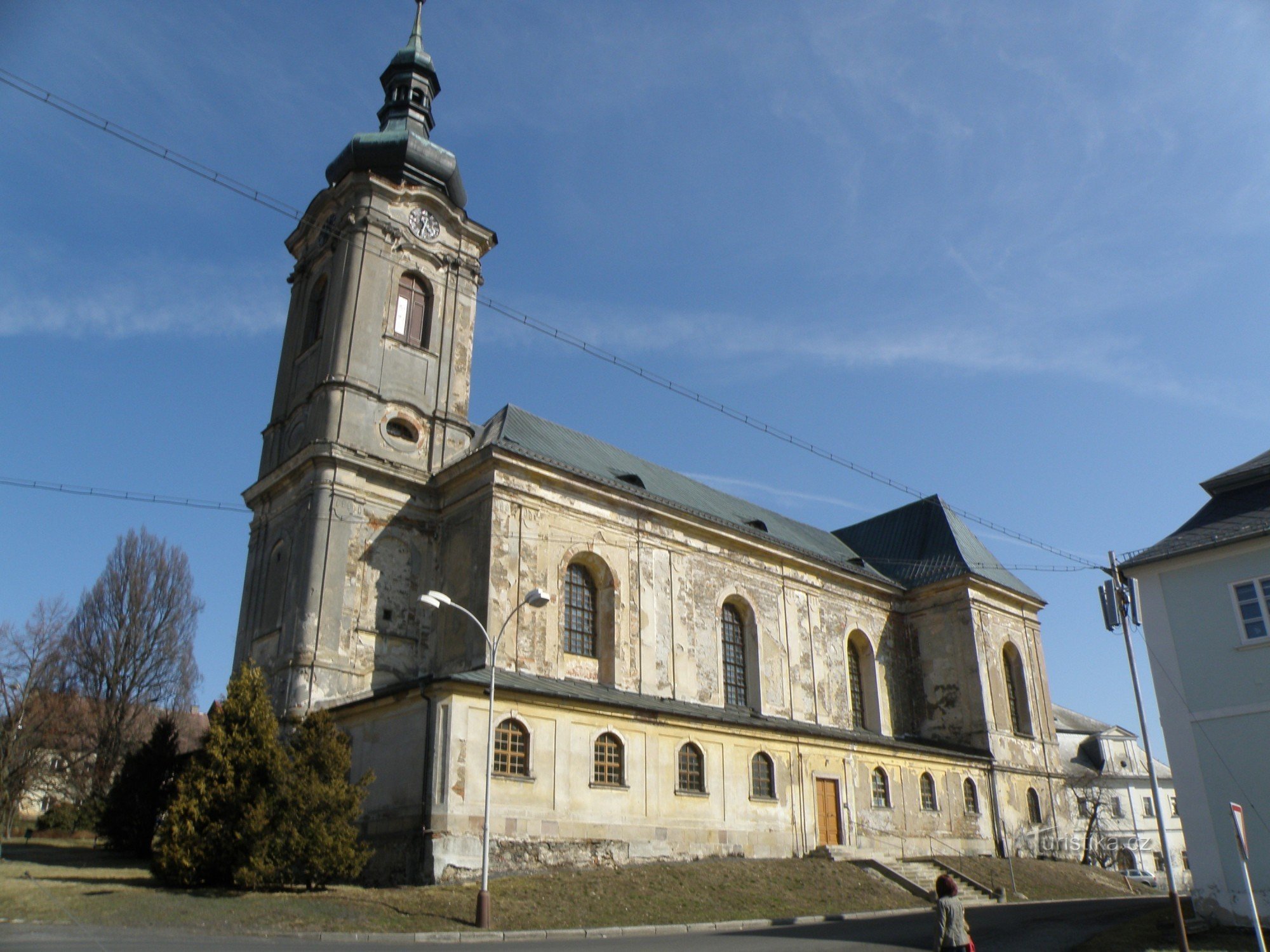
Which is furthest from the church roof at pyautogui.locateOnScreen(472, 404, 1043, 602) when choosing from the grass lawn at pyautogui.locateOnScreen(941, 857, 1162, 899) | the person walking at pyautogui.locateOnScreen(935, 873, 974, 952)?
the person walking at pyautogui.locateOnScreen(935, 873, 974, 952)

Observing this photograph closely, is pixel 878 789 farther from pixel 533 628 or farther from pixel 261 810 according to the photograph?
pixel 261 810

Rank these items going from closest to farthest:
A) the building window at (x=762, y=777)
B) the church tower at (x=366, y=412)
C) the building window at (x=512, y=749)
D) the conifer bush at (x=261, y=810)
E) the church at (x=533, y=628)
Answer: the conifer bush at (x=261, y=810)
the building window at (x=512, y=749)
the church at (x=533, y=628)
the church tower at (x=366, y=412)
the building window at (x=762, y=777)

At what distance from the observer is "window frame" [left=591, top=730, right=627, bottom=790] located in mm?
Answer: 23812

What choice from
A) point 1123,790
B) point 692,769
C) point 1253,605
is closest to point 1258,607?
point 1253,605

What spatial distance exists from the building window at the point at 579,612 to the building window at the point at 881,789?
10714 mm

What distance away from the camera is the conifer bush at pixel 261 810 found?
18.6 meters

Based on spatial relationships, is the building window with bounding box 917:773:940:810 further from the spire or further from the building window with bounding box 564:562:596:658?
the spire

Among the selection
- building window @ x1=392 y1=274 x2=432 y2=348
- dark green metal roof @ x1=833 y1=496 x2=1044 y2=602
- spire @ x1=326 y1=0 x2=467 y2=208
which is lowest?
dark green metal roof @ x1=833 y1=496 x2=1044 y2=602

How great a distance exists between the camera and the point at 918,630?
40.3 metres

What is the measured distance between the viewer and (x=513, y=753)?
22.4 meters

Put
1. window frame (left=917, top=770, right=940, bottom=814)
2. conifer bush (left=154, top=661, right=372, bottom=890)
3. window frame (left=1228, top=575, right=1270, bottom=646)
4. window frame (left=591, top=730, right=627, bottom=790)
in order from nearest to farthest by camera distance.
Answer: conifer bush (left=154, top=661, right=372, bottom=890) < window frame (left=1228, top=575, right=1270, bottom=646) < window frame (left=591, top=730, right=627, bottom=790) < window frame (left=917, top=770, right=940, bottom=814)

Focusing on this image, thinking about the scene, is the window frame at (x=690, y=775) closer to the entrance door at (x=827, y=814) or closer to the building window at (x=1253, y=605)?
the entrance door at (x=827, y=814)

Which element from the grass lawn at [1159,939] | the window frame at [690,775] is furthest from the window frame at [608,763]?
the grass lawn at [1159,939]

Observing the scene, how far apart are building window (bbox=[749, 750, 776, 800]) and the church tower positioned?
1027 centimetres
